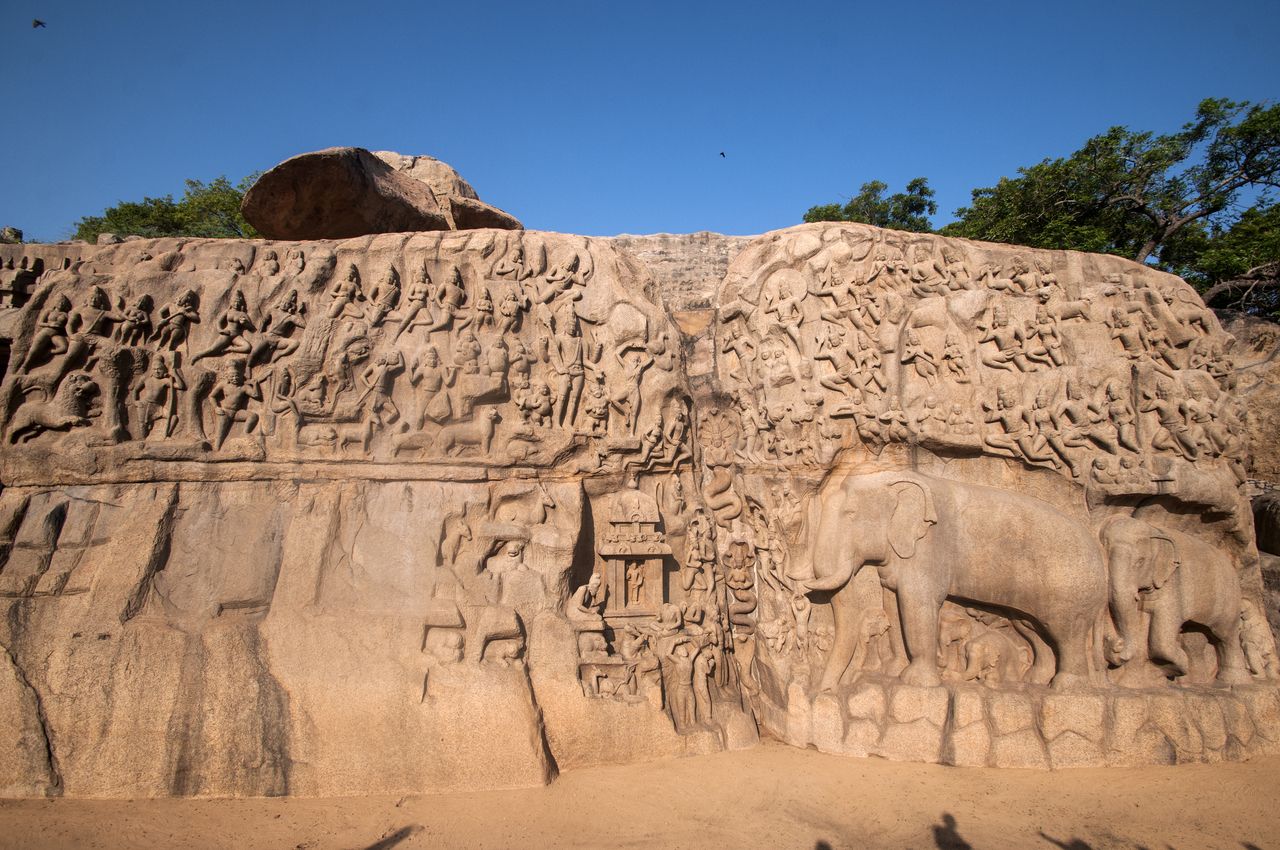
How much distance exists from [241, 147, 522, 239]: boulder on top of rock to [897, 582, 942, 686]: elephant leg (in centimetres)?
→ 776

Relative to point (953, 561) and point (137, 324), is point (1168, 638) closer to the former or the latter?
point (953, 561)

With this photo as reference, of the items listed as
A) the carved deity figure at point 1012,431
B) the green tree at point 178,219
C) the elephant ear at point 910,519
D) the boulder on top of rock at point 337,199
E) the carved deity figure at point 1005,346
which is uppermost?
the green tree at point 178,219

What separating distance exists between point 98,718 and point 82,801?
1.71 ft

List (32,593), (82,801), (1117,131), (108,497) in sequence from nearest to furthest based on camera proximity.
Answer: (82,801)
(32,593)
(108,497)
(1117,131)

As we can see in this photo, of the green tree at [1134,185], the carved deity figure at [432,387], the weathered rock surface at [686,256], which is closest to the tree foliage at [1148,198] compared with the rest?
the green tree at [1134,185]

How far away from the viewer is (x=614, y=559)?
6301mm

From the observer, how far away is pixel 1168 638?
5.86 meters

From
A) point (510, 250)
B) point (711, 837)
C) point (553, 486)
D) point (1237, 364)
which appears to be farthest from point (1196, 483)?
point (510, 250)

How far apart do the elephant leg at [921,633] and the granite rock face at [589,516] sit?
25mm

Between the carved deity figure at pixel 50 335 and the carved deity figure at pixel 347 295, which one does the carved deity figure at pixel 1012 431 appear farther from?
the carved deity figure at pixel 50 335

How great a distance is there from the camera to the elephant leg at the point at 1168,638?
5.85m

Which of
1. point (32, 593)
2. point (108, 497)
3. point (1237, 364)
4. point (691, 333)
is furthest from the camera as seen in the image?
point (1237, 364)

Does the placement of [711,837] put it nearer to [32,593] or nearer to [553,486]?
[553,486]

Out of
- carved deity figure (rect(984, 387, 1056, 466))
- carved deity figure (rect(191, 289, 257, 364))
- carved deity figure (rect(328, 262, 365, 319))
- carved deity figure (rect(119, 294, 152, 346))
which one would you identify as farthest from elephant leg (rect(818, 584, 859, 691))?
carved deity figure (rect(119, 294, 152, 346))
